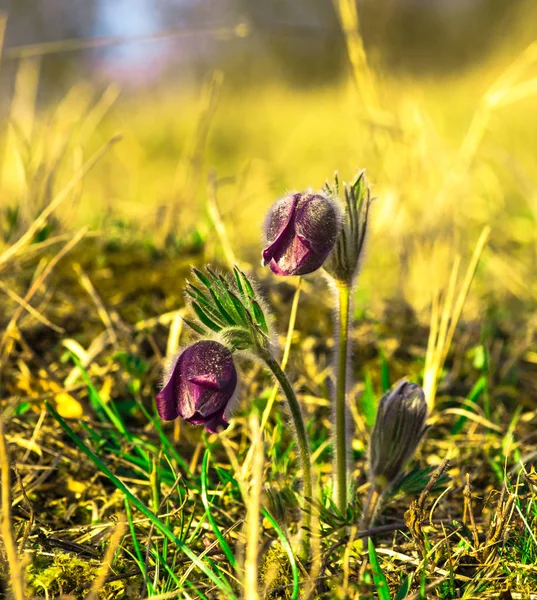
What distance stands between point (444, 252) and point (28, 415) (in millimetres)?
1843

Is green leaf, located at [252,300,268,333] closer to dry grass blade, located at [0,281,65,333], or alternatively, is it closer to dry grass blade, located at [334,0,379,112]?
dry grass blade, located at [0,281,65,333]

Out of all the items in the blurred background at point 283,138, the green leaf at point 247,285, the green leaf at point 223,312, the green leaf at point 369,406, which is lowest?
the green leaf at point 369,406

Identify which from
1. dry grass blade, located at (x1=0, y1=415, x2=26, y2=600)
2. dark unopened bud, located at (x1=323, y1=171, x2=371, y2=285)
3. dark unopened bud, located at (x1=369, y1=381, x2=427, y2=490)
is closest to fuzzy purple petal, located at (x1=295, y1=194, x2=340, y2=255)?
dark unopened bud, located at (x1=323, y1=171, x2=371, y2=285)

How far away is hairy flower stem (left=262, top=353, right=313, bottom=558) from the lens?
130 centimetres

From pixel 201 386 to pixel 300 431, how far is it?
0.26 meters

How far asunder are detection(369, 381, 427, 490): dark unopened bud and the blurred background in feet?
1.67

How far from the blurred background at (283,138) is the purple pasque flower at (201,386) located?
0.40 meters

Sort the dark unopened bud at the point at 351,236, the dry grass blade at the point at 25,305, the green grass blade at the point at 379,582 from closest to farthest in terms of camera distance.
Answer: the green grass blade at the point at 379,582 < the dark unopened bud at the point at 351,236 < the dry grass blade at the point at 25,305

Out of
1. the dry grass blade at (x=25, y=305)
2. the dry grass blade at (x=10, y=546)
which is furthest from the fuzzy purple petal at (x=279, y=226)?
the dry grass blade at (x=25, y=305)

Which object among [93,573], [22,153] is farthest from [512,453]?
[22,153]

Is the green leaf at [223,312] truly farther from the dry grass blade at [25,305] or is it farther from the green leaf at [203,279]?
the dry grass blade at [25,305]

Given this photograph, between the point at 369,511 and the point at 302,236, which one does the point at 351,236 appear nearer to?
the point at 302,236

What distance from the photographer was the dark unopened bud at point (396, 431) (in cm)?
146

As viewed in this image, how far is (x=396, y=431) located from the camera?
4.78ft
